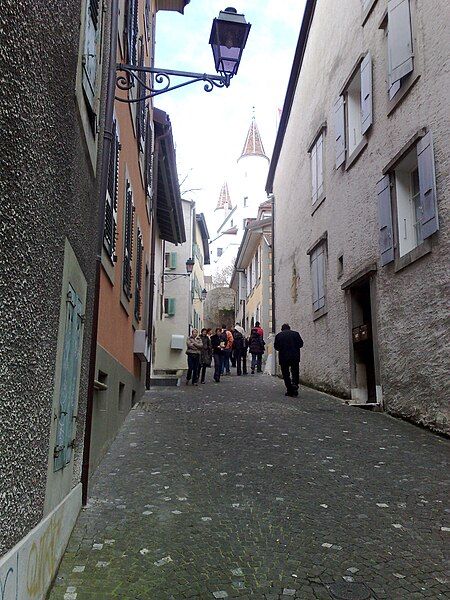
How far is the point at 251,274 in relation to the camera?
31203 mm

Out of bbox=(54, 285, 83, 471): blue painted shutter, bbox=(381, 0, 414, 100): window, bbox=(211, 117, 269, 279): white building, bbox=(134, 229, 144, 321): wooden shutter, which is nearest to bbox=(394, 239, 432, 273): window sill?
bbox=(381, 0, 414, 100): window

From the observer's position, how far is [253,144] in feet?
259

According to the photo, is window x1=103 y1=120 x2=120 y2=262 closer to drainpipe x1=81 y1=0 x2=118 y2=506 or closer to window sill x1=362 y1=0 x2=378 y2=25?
A: drainpipe x1=81 y1=0 x2=118 y2=506

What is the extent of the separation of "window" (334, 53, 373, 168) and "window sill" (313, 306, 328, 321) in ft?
10.4

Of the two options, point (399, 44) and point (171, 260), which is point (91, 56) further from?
point (171, 260)

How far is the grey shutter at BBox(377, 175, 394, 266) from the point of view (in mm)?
9289

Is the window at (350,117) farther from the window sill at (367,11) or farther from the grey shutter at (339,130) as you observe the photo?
the window sill at (367,11)

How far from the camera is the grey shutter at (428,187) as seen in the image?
25.1 ft

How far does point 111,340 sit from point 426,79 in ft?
18.7

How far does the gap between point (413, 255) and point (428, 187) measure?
3.43ft

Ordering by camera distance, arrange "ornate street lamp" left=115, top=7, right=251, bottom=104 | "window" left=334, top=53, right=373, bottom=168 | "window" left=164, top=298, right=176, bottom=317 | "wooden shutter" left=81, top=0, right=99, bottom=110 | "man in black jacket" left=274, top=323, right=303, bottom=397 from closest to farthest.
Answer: "wooden shutter" left=81, top=0, right=99, bottom=110
"ornate street lamp" left=115, top=7, right=251, bottom=104
"window" left=334, top=53, right=373, bottom=168
"man in black jacket" left=274, top=323, right=303, bottom=397
"window" left=164, top=298, right=176, bottom=317

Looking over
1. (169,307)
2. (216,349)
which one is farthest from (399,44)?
(169,307)

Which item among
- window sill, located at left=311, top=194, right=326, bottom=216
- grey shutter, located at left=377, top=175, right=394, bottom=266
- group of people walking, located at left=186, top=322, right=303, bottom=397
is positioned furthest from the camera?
window sill, located at left=311, top=194, right=326, bottom=216

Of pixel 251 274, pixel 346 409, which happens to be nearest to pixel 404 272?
pixel 346 409
